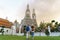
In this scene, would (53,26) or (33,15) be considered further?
(33,15)

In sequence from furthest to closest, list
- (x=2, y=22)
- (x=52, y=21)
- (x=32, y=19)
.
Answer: (x=32, y=19)
(x=2, y=22)
(x=52, y=21)

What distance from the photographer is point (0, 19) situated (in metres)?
127

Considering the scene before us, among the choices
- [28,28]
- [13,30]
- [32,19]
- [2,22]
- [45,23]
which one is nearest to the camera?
[28,28]

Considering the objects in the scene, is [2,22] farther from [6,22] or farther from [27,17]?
[27,17]

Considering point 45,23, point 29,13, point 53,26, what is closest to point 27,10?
point 29,13

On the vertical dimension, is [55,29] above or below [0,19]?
below

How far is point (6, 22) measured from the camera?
399ft

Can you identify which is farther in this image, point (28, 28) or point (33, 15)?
point (33, 15)

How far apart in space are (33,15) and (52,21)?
5084 centimetres

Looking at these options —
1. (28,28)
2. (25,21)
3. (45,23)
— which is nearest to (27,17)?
(25,21)

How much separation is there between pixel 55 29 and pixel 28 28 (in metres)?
60.9

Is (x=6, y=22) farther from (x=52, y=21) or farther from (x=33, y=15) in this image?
(x=52, y=21)

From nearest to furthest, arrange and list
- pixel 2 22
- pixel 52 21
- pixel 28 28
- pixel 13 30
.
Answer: pixel 28 28 < pixel 13 30 < pixel 52 21 < pixel 2 22

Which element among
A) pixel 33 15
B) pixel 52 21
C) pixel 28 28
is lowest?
pixel 28 28
